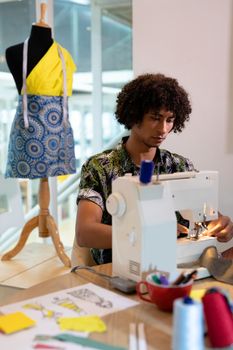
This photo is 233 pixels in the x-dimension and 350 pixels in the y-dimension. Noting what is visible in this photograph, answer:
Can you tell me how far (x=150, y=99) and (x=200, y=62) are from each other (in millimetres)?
733

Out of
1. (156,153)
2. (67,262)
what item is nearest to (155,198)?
(156,153)

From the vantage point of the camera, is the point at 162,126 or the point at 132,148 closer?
the point at 162,126

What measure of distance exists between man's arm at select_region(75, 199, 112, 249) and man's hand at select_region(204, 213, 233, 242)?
32 centimetres

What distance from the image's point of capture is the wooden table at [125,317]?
2.69ft

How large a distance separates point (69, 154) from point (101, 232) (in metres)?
1.05

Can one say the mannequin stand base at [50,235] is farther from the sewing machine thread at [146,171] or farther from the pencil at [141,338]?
the pencil at [141,338]

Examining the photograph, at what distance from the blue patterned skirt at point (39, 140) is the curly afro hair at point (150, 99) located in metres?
0.69

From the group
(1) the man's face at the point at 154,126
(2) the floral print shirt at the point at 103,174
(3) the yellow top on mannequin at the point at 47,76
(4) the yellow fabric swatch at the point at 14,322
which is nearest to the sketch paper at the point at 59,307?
(4) the yellow fabric swatch at the point at 14,322

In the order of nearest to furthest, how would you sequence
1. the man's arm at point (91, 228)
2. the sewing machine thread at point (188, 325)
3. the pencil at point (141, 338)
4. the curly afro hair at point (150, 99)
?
the sewing machine thread at point (188, 325), the pencil at point (141, 338), the man's arm at point (91, 228), the curly afro hair at point (150, 99)

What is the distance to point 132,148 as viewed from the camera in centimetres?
161

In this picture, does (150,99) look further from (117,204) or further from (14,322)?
(14,322)

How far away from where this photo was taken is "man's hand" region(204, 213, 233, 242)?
4.41 feet

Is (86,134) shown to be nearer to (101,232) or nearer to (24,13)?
(24,13)

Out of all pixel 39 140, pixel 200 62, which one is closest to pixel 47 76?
pixel 39 140
